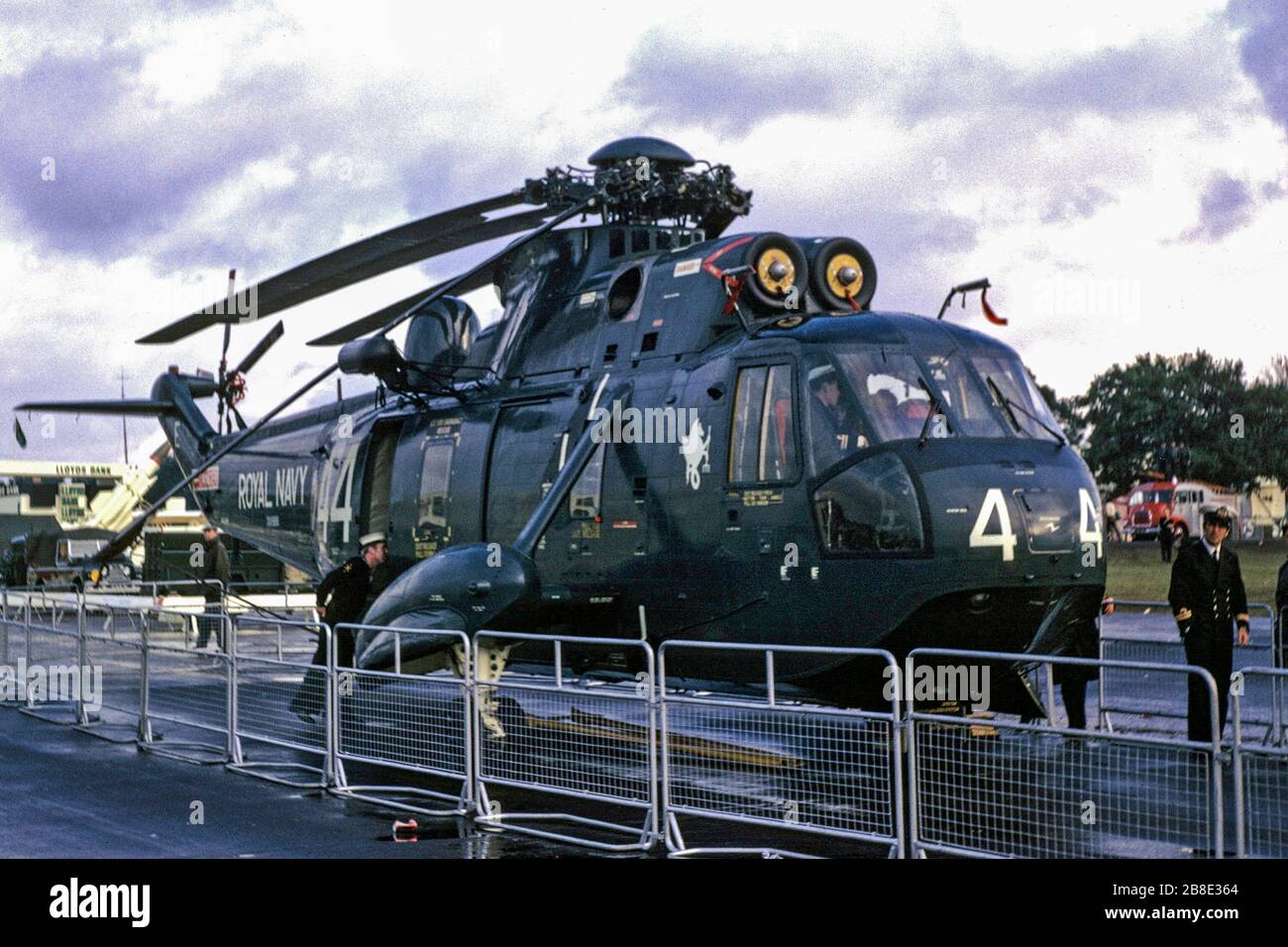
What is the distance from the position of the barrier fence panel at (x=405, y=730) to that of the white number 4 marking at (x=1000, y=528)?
13.1 ft

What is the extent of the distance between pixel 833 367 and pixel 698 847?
14.7 ft

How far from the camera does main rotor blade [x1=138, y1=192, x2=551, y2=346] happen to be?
17.4 m

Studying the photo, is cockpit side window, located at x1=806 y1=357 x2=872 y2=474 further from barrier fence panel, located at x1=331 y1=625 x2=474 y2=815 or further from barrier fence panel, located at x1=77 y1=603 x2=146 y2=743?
barrier fence panel, located at x1=77 y1=603 x2=146 y2=743

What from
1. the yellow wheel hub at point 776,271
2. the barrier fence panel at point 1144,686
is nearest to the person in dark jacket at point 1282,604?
the barrier fence panel at point 1144,686

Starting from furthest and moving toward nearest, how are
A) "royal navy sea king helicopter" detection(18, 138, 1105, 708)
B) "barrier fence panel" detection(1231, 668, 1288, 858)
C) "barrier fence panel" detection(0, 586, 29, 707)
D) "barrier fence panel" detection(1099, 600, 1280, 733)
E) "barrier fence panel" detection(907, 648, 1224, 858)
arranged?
"barrier fence panel" detection(0, 586, 29, 707) < "barrier fence panel" detection(1099, 600, 1280, 733) < "royal navy sea king helicopter" detection(18, 138, 1105, 708) < "barrier fence panel" detection(907, 648, 1224, 858) < "barrier fence panel" detection(1231, 668, 1288, 858)

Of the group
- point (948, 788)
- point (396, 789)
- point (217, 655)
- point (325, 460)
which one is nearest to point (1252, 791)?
point (948, 788)

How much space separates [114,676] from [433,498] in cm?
388

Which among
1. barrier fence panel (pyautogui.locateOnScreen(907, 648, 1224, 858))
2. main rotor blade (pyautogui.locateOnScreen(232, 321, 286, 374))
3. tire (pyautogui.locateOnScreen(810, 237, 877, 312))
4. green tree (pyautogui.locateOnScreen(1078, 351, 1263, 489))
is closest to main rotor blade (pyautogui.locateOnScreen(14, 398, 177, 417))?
main rotor blade (pyautogui.locateOnScreen(232, 321, 286, 374))

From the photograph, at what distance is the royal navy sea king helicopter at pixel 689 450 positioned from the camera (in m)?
11.8

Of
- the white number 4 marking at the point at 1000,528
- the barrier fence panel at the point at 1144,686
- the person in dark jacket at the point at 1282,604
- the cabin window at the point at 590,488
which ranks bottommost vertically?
the barrier fence panel at the point at 1144,686

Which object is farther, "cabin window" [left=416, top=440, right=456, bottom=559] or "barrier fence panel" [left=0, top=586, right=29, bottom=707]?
"barrier fence panel" [left=0, top=586, right=29, bottom=707]

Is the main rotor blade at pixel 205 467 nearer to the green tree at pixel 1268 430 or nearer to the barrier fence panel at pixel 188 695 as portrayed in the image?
the barrier fence panel at pixel 188 695

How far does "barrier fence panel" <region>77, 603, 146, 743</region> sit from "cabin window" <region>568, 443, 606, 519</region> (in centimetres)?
451
